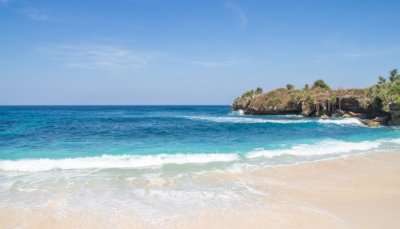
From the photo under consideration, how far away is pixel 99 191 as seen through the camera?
8.98m

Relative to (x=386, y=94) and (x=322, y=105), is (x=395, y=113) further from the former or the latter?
(x=322, y=105)

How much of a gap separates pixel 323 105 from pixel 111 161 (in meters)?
43.9

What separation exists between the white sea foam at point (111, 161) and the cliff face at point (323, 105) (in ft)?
95.1

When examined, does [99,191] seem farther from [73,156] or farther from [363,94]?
[363,94]

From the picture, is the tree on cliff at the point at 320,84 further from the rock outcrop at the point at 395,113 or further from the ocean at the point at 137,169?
the ocean at the point at 137,169

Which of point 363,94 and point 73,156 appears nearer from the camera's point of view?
point 73,156

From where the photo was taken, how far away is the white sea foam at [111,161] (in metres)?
12.7

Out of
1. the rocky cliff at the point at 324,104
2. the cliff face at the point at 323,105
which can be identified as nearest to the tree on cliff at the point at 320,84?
the rocky cliff at the point at 324,104

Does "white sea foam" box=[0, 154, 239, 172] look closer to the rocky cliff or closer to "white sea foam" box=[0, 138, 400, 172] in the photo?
"white sea foam" box=[0, 138, 400, 172]

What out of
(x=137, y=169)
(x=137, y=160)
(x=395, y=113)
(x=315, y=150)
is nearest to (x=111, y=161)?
(x=137, y=160)

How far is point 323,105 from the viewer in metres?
50.8

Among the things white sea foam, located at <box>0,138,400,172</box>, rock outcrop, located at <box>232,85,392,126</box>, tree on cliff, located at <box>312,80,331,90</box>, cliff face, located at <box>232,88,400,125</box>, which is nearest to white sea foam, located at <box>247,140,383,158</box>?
white sea foam, located at <box>0,138,400,172</box>

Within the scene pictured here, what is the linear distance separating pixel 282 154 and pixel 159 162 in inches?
242

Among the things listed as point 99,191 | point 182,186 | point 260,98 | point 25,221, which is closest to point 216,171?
point 182,186
